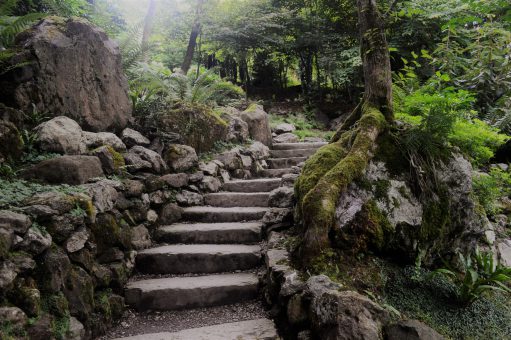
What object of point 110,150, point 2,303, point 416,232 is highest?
point 110,150

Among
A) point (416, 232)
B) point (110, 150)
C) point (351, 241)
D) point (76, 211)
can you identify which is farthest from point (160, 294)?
point (416, 232)

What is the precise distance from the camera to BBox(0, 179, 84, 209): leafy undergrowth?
2541mm

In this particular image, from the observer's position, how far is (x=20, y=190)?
9.14 feet

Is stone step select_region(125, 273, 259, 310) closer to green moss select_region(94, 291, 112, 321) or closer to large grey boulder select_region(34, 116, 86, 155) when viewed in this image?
green moss select_region(94, 291, 112, 321)

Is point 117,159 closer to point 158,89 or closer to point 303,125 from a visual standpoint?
point 158,89

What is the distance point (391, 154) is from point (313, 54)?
404 inches

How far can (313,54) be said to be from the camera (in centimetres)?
1312

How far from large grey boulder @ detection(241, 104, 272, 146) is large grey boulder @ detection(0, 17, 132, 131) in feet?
11.7

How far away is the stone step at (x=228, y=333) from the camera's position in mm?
2922

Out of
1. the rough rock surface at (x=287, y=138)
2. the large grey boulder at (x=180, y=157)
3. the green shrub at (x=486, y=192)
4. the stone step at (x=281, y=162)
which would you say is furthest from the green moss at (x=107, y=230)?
the rough rock surface at (x=287, y=138)

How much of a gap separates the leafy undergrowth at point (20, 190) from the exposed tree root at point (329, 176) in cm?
242

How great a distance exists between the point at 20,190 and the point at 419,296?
396 centimetres

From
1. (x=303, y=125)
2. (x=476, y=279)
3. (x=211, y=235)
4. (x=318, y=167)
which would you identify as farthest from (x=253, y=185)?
(x=303, y=125)

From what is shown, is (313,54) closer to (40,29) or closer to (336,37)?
(336,37)
